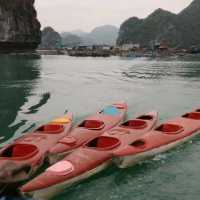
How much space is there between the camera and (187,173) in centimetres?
1585

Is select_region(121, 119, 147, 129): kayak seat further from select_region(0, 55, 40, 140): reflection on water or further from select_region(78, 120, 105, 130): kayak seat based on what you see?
select_region(0, 55, 40, 140): reflection on water

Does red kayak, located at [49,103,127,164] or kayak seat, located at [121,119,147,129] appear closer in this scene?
red kayak, located at [49,103,127,164]

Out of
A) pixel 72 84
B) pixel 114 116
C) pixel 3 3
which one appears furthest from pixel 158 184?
pixel 3 3

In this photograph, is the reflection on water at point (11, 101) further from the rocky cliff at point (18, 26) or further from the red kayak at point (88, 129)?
the rocky cliff at point (18, 26)

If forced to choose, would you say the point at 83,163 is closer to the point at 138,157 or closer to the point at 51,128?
the point at 138,157

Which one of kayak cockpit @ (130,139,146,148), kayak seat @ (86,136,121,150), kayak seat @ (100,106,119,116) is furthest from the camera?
kayak seat @ (100,106,119,116)

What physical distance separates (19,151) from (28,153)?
20.9 inches

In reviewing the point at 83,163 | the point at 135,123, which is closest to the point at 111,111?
the point at 135,123

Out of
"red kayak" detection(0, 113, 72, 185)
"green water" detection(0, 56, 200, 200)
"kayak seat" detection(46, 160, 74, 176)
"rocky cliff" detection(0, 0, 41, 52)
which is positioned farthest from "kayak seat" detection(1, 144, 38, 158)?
"rocky cliff" detection(0, 0, 41, 52)

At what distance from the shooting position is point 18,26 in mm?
121000

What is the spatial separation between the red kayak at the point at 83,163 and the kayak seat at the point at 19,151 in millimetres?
1879

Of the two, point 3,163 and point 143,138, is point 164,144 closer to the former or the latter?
point 143,138

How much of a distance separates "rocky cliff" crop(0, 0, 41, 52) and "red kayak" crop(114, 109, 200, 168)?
102530 mm

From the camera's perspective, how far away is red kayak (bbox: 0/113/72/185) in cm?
1344
